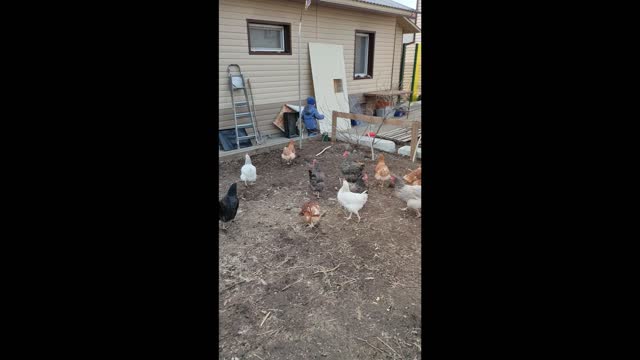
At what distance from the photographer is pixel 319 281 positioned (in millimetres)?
2723

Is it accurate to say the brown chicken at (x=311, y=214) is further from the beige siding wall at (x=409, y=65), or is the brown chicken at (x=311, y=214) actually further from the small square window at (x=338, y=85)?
the beige siding wall at (x=409, y=65)

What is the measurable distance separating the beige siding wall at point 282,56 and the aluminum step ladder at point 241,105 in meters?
0.13

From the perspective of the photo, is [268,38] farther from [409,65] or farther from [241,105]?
[409,65]

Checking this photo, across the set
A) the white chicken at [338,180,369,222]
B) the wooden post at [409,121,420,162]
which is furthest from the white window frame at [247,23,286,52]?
the white chicken at [338,180,369,222]

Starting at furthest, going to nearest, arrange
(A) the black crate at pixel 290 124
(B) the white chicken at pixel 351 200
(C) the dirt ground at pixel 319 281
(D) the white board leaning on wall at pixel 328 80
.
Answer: (D) the white board leaning on wall at pixel 328 80, (A) the black crate at pixel 290 124, (B) the white chicken at pixel 351 200, (C) the dirt ground at pixel 319 281

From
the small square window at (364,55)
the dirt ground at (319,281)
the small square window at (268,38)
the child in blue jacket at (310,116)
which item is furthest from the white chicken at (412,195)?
the small square window at (364,55)

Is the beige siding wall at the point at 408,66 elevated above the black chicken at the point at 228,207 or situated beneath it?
elevated above

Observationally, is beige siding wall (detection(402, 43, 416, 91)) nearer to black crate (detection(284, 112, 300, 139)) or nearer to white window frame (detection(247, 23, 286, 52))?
white window frame (detection(247, 23, 286, 52))

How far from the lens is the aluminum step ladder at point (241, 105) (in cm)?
625

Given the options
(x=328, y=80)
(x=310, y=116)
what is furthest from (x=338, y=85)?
(x=310, y=116)

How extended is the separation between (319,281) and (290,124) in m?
4.91
